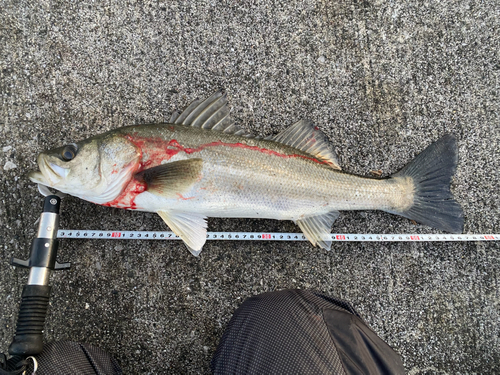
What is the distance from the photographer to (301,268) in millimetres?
2355

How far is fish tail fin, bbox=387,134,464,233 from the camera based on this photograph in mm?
2205

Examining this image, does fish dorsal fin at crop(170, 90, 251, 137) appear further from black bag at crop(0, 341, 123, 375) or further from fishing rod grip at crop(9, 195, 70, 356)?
black bag at crop(0, 341, 123, 375)

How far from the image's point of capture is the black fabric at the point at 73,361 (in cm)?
164

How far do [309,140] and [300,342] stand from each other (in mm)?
1280

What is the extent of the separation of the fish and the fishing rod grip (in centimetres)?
22

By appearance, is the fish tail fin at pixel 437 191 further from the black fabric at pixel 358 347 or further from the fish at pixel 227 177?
the black fabric at pixel 358 347

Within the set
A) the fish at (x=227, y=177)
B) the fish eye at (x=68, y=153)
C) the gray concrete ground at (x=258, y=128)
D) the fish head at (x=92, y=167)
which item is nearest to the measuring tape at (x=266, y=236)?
the gray concrete ground at (x=258, y=128)

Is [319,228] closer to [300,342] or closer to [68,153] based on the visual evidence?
[300,342]

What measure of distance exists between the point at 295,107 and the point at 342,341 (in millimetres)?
1616

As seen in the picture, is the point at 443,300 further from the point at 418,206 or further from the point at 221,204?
the point at 221,204

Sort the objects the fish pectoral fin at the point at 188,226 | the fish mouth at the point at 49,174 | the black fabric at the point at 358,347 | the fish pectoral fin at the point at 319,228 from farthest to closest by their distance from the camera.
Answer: the fish pectoral fin at the point at 319,228 < the fish pectoral fin at the point at 188,226 < the fish mouth at the point at 49,174 < the black fabric at the point at 358,347

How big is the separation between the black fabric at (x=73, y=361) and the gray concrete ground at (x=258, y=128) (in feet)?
0.97

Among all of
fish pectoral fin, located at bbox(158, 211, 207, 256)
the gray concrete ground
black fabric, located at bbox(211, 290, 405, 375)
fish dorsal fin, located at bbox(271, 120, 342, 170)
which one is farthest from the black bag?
fish dorsal fin, located at bbox(271, 120, 342, 170)

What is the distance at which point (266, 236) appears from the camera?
2.33 metres
